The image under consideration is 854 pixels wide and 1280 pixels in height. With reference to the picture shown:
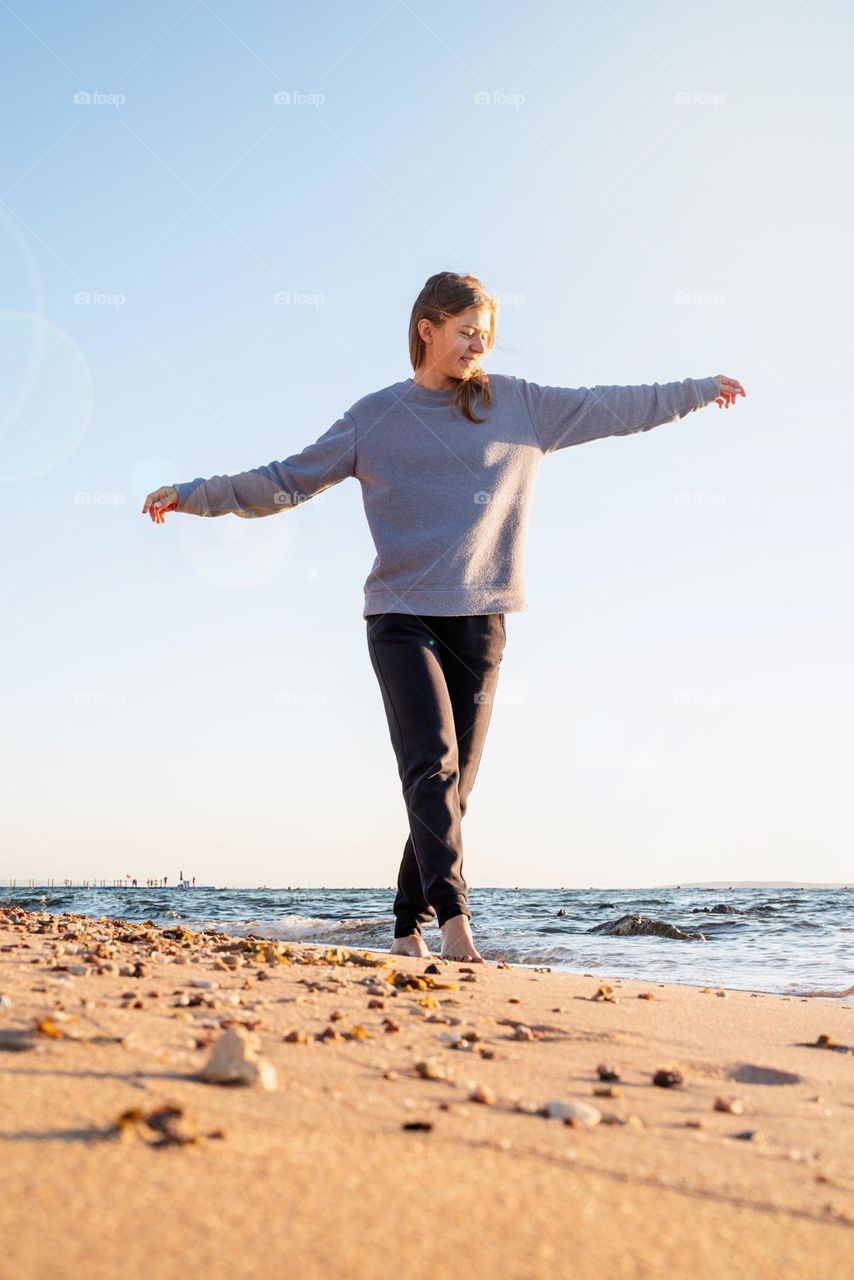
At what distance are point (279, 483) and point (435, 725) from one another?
48.8 inches

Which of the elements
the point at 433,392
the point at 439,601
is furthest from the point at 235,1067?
the point at 433,392

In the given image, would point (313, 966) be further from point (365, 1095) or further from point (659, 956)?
point (659, 956)

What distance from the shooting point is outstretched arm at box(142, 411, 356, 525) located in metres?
4.41

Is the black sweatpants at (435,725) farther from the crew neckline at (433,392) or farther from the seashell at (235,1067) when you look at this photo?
the seashell at (235,1067)

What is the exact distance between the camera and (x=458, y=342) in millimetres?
4438

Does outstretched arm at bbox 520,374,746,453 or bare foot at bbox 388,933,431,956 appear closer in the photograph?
bare foot at bbox 388,933,431,956

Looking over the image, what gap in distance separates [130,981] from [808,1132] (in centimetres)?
180

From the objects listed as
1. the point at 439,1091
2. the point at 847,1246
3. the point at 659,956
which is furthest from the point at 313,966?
the point at 659,956

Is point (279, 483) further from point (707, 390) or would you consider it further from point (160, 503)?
point (707, 390)

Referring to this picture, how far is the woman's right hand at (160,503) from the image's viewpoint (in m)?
4.26

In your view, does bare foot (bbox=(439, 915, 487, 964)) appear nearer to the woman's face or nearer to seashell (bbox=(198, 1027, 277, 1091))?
the woman's face

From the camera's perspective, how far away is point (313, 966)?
3646 mm

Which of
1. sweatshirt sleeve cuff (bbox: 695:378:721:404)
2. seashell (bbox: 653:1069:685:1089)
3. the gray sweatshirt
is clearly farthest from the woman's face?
seashell (bbox: 653:1069:685:1089)

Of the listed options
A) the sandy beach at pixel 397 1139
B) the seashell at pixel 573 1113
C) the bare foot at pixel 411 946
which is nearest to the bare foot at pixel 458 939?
the bare foot at pixel 411 946
